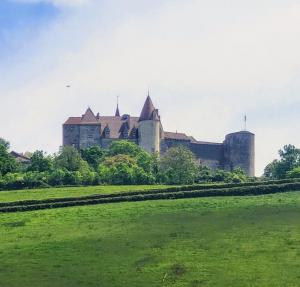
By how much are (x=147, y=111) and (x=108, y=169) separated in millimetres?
44496

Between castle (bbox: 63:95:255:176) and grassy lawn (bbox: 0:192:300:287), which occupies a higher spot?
castle (bbox: 63:95:255:176)

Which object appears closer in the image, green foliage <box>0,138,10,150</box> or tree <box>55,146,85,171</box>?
tree <box>55,146,85,171</box>

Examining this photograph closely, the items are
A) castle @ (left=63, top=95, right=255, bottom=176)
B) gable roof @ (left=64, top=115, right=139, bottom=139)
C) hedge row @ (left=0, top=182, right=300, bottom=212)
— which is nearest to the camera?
hedge row @ (left=0, top=182, right=300, bottom=212)

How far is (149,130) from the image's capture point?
155m

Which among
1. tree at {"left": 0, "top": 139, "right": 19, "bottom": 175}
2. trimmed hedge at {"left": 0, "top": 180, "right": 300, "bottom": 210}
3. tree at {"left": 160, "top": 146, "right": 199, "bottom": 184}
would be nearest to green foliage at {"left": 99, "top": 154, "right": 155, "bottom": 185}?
tree at {"left": 160, "top": 146, "right": 199, "bottom": 184}

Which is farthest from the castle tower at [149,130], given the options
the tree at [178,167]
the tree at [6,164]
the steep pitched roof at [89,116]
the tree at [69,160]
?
the tree at [6,164]

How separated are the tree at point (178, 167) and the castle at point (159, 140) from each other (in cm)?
2860

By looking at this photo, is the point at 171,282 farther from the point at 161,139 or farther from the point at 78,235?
the point at 161,139

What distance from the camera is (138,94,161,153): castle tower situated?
154750 millimetres

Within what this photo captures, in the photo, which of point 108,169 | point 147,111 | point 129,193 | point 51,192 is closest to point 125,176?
point 108,169

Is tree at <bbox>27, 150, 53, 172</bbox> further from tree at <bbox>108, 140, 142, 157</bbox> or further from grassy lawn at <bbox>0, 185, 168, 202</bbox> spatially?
grassy lawn at <bbox>0, 185, 168, 202</bbox>

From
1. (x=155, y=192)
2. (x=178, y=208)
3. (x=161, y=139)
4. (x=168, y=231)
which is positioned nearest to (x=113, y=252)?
(x=168, y=231)

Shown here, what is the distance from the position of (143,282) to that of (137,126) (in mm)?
120514

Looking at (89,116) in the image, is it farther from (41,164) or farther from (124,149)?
(41,164)
